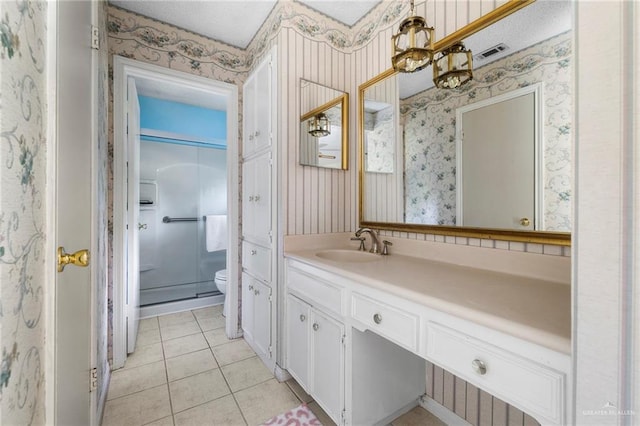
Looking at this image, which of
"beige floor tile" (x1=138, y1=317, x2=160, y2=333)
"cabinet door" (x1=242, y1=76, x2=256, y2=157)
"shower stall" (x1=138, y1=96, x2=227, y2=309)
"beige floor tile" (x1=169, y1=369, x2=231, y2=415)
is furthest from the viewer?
"shower stall" (x1=138, y1=96, x2=227, y2=309)

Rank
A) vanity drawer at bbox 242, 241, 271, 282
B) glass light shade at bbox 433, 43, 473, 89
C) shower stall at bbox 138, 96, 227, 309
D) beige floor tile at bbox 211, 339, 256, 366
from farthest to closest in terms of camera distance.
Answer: shower stall at bbox 138, 96, 227, 309 < beige floor tile at bbox 211, 339, 256, 366 < vanity drawer at bbox 242, 241, 271, 282 < glass light shade at bbox 433, 43, 473, 89

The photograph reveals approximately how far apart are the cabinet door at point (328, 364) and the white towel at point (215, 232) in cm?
254

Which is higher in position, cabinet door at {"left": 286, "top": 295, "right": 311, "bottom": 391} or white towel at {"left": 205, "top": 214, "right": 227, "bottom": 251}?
white towel at {"left": 205, "top": 214, "right": 227, "bottom": 251}

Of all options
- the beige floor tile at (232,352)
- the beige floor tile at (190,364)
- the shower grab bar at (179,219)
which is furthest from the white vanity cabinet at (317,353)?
the shower grab bar at (179,219)

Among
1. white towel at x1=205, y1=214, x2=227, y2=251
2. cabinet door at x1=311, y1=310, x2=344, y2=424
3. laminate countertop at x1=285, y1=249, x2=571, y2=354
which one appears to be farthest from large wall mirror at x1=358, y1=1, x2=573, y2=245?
white towel at x1=205, y1=214, x2=227, y2=251

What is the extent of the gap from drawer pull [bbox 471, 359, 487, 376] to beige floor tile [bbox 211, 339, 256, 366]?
1.77 metres

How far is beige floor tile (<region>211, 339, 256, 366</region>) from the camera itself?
2021 millimetres

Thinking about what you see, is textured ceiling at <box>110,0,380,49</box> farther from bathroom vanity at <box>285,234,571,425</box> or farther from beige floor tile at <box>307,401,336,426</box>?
beige floor tile at <box>307,401,336,426</box>

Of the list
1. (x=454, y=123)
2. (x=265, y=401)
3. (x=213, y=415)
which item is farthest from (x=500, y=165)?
(x=213, y=415)

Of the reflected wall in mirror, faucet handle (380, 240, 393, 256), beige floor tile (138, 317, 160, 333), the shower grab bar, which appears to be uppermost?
the reflected wall in mirror

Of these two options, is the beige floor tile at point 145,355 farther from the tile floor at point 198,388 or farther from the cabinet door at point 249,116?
the cabinet door at point 249,116
